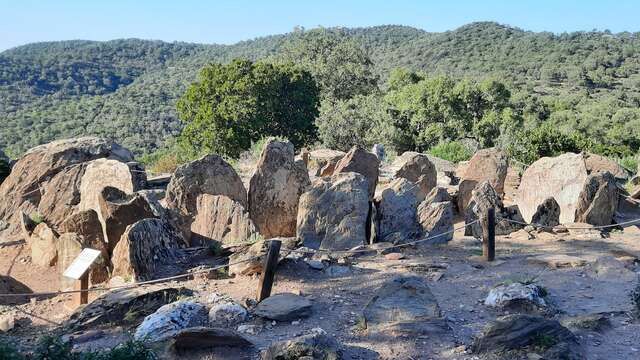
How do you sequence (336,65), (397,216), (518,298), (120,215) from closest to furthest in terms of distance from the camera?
(518,298) → (120,215) → (397,216) → (336,65)

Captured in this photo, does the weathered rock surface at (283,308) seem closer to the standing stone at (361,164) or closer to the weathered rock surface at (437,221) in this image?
the weathered rock surface at (437,221)

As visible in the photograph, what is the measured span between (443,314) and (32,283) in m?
5.35

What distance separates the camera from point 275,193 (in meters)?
9.30

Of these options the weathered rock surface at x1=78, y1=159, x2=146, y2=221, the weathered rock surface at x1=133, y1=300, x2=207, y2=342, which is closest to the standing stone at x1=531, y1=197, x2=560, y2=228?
the weathered rock surface at x1=133, y1=300, x2=207, y2=342

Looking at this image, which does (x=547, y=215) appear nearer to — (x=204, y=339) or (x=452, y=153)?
(x=204, y=339)

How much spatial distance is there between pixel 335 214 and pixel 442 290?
223cm

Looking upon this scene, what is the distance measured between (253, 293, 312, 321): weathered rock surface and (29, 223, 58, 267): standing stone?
3896 mm

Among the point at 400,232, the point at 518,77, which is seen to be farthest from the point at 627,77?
the point at 400,232

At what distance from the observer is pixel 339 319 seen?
19.2 ft

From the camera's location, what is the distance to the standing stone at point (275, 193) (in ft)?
30.4

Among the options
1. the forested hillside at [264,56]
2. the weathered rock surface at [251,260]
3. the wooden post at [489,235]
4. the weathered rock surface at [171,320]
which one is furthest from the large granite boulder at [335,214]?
the forested hillside at [264,56]

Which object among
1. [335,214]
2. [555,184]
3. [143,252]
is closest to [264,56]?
[555,184]

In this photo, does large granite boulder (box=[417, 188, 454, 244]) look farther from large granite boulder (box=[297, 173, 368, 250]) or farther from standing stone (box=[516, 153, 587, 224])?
standing stone (box=[516, 153, 587, 224])

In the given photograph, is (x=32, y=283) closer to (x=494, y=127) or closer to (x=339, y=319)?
(x=339, y=319)
